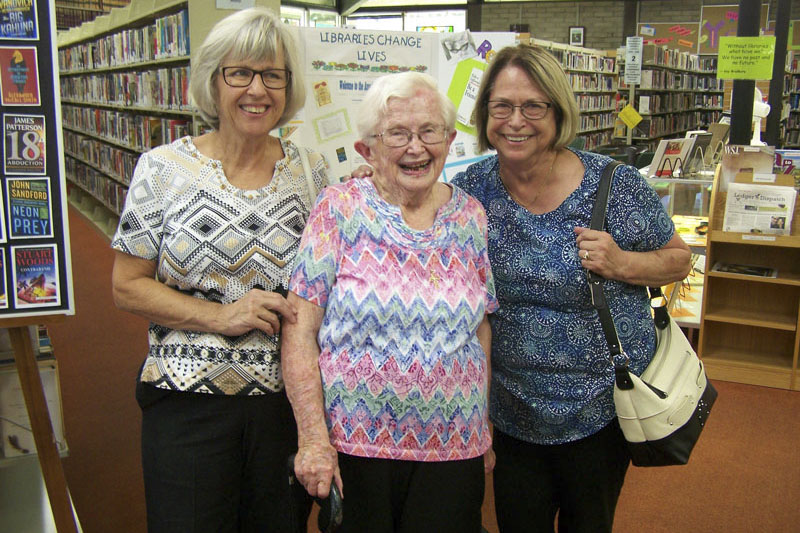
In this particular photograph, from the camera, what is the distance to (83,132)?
10.1m

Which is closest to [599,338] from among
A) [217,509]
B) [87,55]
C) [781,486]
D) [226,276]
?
[226,276]

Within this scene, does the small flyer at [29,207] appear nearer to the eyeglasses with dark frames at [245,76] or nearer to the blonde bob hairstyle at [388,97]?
the eyeglasses with dark frames at [245,76]

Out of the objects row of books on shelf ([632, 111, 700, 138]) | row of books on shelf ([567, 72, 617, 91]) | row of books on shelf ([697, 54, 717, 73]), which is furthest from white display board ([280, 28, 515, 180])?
row of books on shelf ([697, 54, 717, 73])

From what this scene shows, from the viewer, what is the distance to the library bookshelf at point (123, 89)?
18.1ft

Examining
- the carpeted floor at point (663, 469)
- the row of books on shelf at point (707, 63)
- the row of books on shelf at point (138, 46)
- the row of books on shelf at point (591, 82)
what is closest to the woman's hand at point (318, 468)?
the carpeted floor at point (663, 469)

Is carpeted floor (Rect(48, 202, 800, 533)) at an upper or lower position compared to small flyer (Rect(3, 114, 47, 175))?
lower

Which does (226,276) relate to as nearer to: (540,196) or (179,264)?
(179,264)

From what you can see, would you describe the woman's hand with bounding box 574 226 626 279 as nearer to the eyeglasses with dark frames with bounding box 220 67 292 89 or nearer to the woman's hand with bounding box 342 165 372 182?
the woman's hand with bounding box 342 165 372 182

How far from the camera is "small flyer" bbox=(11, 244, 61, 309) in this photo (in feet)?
5.54

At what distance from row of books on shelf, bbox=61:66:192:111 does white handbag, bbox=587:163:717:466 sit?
3.15 metres

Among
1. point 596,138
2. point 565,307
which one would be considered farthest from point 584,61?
point 565,307

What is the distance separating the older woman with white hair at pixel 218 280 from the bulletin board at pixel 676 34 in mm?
14604

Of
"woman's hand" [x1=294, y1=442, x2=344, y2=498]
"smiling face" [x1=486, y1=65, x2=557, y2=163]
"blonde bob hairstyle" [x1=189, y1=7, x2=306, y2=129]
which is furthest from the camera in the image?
"smiling face" [x1=486, y1=65, x2=557, y2=163]

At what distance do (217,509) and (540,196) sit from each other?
41.1 inches
